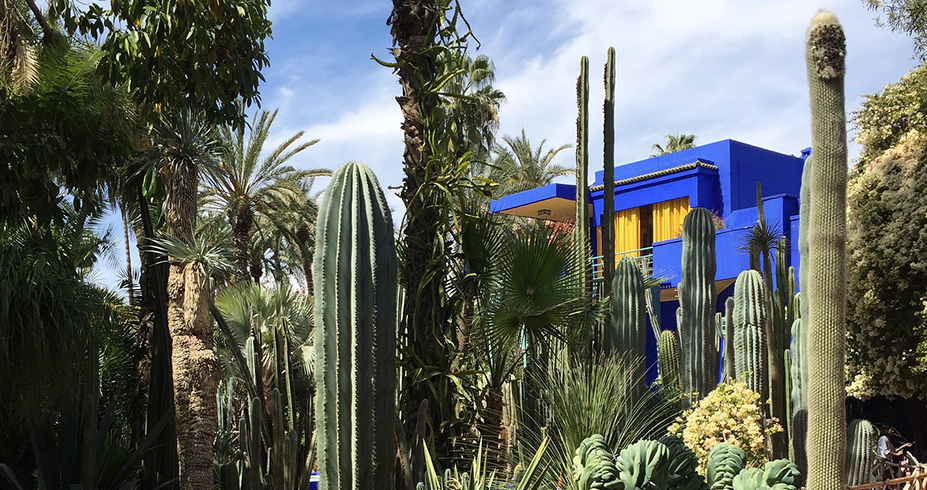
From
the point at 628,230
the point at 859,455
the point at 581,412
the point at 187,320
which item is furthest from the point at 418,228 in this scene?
the point at 628,230

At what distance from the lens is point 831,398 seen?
4.75m

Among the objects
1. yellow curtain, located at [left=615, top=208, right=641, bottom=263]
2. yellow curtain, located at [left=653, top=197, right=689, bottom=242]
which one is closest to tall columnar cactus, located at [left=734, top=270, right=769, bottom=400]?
yellow curtain, located at [left=653, top=197, right=689, bottom=242]

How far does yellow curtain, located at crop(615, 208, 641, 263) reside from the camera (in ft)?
72.5

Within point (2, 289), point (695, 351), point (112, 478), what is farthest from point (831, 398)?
point (112, 478)

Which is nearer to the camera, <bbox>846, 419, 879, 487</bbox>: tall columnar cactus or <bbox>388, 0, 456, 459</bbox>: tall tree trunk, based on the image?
<bbox>388, 0, 456, 459</bbox>: tall tree trunk

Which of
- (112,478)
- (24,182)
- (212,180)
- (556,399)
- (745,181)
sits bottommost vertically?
(112,478)

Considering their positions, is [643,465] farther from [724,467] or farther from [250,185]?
[250,185]

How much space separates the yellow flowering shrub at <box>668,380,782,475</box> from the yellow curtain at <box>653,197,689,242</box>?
12.8 metres

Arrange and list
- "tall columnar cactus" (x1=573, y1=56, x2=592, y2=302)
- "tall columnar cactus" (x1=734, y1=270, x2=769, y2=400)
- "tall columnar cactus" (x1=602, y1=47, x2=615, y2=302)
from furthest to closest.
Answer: "tall columnar cactus" (x1=734, y1=270, x2=769, y2=400)
"tall columnar cactus" (x1=602, y1=47, x2=615, y2=302)
"tall columnar cactus" (x1=573, y1=56, x2=592, y2=302)

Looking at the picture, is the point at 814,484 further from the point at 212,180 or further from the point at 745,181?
the point at 745,181

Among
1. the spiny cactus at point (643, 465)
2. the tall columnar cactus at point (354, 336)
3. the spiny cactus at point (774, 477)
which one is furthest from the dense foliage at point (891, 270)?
the tall columnar cactus at point (354, 336)

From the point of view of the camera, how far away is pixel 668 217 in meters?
21.1

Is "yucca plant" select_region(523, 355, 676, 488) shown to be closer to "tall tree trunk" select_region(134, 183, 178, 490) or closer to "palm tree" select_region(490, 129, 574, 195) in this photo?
"tall tree trunk" select_region(134, 183, 178, 490)

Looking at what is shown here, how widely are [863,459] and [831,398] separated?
5.31 metres
